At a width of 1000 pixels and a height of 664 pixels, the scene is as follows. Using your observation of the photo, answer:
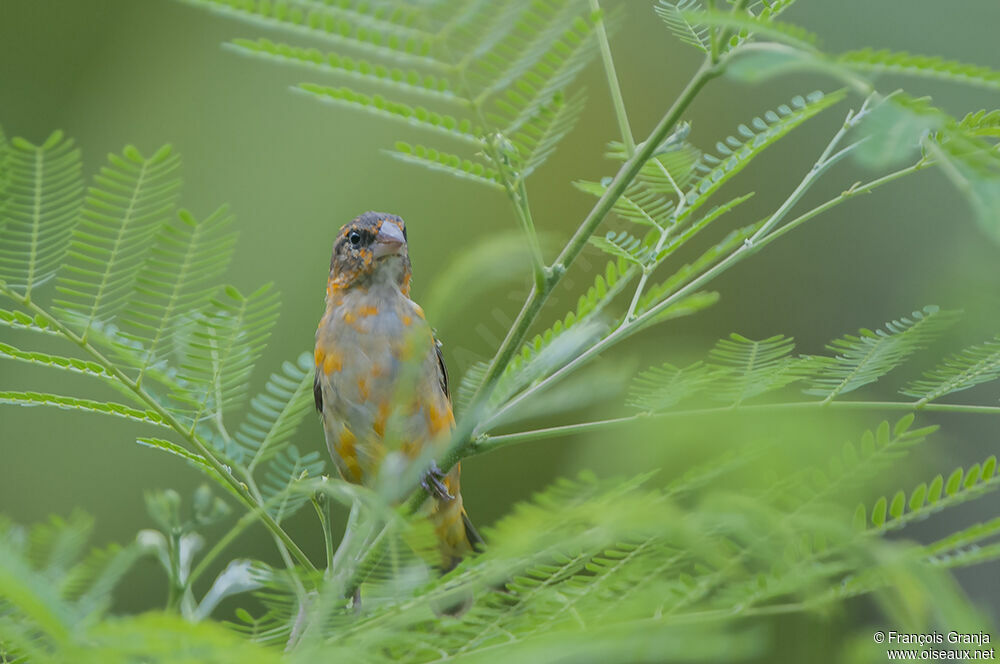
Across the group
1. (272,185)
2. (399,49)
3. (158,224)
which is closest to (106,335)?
(158,224)

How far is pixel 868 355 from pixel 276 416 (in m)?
0.97

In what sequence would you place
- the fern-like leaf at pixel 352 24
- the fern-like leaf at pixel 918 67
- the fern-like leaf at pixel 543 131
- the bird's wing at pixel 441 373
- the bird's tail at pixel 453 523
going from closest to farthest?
the fern-like leaf at pixel 918 67 < the fern-like leaf at pixel 352 24 < the fern-like leaf at pixel 543 131 < the bird's tail at pixel 453 523 < the bird's wing at pixel 441 373

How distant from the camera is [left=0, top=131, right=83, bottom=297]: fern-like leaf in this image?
1.37m

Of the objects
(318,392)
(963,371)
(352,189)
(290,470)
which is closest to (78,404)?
(290,470)

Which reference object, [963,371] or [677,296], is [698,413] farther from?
[963,371]

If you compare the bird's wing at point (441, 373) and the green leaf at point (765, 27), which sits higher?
the green leaf at point (765, 27)

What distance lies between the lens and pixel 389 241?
2865 millimetres

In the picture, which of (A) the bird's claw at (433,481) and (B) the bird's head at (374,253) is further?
(B) the bird's head at (374,253)

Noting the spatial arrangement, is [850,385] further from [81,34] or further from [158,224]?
[81,34]

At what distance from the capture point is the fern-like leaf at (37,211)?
4.49ft

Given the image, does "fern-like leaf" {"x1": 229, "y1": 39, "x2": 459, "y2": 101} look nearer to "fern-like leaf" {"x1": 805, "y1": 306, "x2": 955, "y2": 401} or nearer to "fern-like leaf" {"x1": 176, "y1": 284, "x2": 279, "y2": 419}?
"fern-like leaf" {"x1": 176, "y1": 284, "x2": 279, "y2": 419}

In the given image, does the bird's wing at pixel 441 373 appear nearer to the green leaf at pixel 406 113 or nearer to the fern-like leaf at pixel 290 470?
the fern-like leaf at pixel 290 470

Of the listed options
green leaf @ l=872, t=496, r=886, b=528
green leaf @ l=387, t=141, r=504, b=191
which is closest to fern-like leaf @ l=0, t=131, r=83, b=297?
green leaf @ l=387, t=141, r=504, b=191

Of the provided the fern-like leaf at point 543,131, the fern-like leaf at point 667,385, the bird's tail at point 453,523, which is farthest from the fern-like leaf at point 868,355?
the bird's tail at point 453,523
